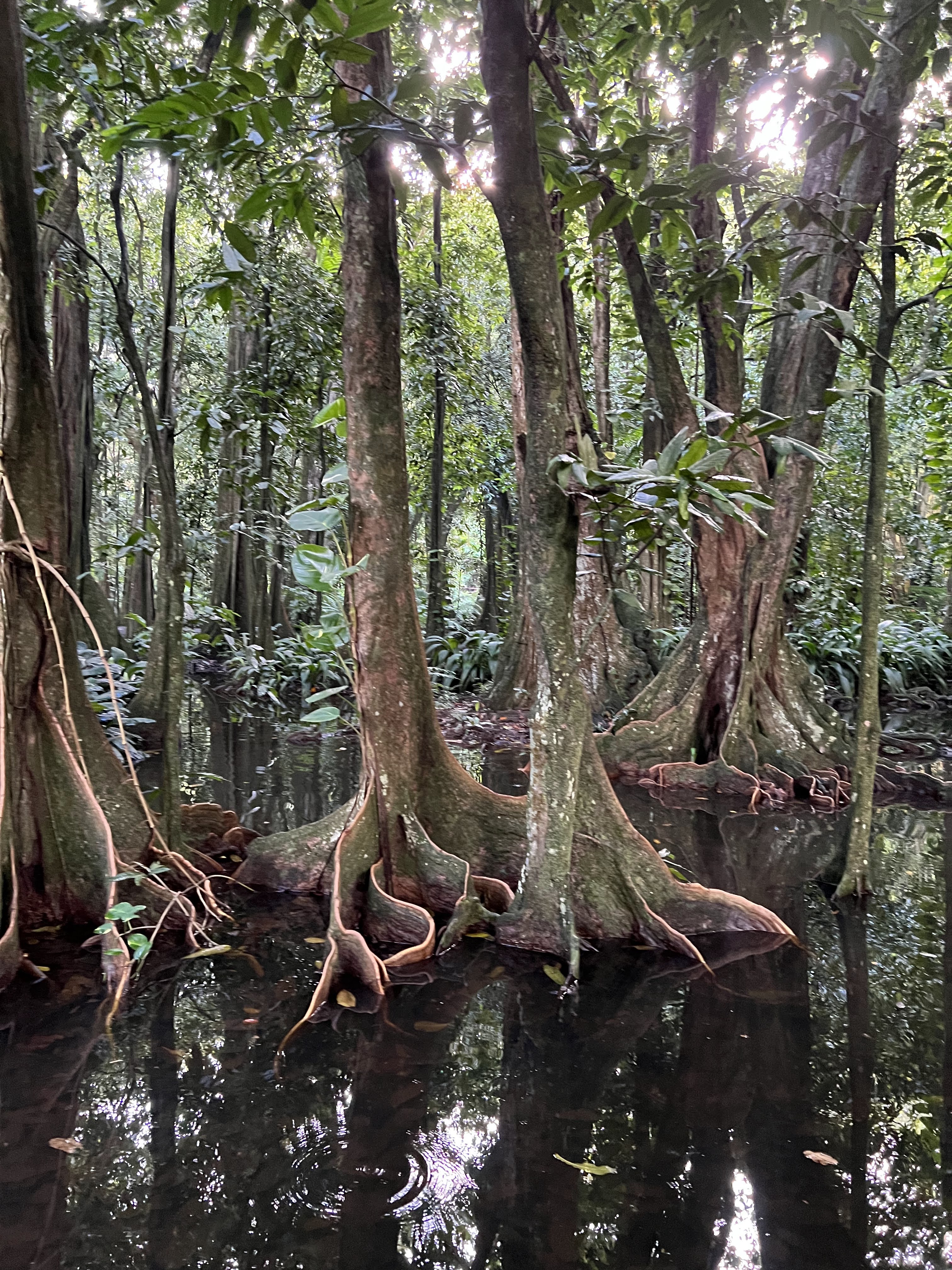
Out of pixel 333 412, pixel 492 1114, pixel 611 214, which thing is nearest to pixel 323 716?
pixel 333 412

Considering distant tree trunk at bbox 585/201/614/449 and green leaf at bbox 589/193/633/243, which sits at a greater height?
distant tree trunk at bbox 585/201/614/449

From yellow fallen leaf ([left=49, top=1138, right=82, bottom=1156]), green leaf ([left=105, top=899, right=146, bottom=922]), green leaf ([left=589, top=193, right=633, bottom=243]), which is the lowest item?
yellow fallen leaf ([left=49, top=1138, right=82, bottom=1156])

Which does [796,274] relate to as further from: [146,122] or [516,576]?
[516,576]

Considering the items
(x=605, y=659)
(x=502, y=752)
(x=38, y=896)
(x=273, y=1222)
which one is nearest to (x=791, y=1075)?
(x=273, y=1222)

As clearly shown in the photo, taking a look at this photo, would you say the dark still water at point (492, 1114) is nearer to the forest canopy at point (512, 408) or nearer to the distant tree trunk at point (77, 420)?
the forest canopy at point (512, 408)

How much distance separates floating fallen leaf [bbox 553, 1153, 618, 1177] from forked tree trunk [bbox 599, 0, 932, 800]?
5.15 meters

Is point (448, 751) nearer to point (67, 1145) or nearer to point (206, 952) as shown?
point (206, 952)

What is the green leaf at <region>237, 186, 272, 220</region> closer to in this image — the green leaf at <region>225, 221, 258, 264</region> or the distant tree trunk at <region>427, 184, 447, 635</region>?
the green leaf at <region>225, 221, 258, 264</region>

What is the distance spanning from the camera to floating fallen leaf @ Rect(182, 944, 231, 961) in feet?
13.1

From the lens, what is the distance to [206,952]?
4.01 meters

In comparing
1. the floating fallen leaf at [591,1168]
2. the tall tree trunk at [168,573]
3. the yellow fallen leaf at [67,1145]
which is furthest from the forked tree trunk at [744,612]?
the yellow fallen leaf at [67,1145]

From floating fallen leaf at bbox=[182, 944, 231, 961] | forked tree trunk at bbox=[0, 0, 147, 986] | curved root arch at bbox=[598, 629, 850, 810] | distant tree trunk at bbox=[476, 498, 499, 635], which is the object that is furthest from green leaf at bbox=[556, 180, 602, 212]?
distant tree trunk at bbox=[476, 498, 499, 635]

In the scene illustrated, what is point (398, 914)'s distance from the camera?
13.7 feet

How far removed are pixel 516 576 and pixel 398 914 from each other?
8.62 metres
